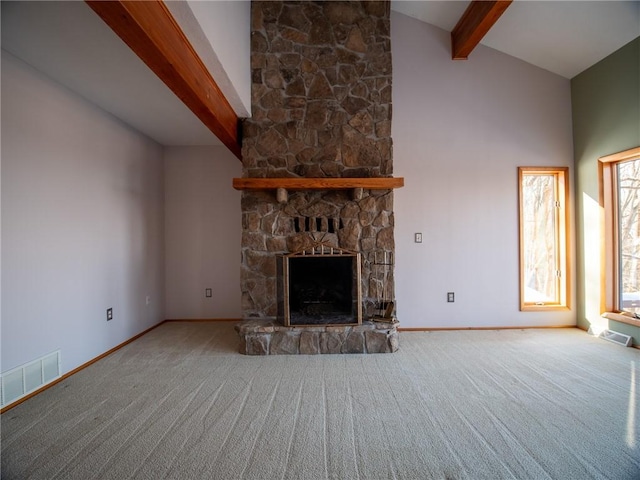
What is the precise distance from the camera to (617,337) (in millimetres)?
2936

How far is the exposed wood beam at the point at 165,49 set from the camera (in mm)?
1309

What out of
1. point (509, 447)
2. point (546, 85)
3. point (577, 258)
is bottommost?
point (509, 447)

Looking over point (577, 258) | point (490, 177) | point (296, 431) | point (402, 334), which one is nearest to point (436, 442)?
→ point (296, 431)

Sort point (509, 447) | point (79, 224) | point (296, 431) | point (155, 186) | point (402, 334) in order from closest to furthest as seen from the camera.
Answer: point (509, 447), point (296, 431), point (79, 224), point (402, 334), point (155, 186)

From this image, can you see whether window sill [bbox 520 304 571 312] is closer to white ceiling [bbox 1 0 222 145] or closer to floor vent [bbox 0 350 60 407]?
white ceiling [bbox 1 0 222 145]

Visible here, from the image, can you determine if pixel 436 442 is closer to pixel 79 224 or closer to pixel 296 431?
pixel 296 431

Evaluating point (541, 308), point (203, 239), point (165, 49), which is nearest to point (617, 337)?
point (541, 308)

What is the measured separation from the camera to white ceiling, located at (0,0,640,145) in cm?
164

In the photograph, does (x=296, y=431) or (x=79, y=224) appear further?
(x=79, y=224)

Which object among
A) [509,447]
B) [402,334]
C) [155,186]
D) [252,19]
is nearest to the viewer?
[509,447]

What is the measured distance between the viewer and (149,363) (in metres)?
2.54

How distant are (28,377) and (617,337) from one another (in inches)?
209

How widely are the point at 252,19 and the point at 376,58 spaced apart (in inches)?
55.0

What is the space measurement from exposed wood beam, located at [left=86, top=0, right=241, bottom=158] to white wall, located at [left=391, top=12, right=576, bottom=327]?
86.4 inches
